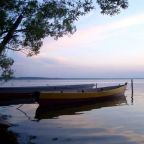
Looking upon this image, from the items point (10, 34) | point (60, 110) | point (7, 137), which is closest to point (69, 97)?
point (60, 110)

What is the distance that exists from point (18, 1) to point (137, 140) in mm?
9501

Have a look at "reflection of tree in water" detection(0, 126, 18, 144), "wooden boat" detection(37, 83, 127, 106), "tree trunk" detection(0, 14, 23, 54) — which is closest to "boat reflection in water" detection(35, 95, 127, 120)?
"wooden boat" detection(37, 83, 127, 106)

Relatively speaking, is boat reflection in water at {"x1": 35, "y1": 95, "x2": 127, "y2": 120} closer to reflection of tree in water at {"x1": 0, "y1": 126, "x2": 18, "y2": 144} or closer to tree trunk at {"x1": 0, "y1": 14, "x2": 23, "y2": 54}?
reflection of tree in water at {"x1": 0, "y1": 126, "x2": 18, "y2": 144}

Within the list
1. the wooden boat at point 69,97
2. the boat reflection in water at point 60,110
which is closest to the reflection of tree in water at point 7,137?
the boat reflection in water at point 60,110

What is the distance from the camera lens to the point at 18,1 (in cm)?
1360

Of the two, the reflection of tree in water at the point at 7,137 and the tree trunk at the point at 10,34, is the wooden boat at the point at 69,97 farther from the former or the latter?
the tree trunk at the point at 10,34

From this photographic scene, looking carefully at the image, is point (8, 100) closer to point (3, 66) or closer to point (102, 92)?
point (102, 92)

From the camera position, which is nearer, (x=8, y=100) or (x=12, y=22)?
(x=12, y=22)

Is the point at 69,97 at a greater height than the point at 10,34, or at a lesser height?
lesser

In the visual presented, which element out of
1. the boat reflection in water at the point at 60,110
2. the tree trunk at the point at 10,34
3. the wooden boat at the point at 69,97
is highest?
the tree trunk at the point at 10,34

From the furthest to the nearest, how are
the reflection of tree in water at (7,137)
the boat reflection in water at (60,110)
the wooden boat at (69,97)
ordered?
1. the wooden boat at (69,97)
2. the boat reflection in water at (60,110)
3. the reflection of tree in water at (7,137)

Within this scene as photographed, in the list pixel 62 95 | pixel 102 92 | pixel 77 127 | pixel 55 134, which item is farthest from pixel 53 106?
pixel 55 134

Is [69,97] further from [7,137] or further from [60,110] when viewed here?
[7,137]

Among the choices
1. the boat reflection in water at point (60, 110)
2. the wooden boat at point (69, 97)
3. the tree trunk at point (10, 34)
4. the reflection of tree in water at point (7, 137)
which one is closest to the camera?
the tree trunk at point (10, 34)
